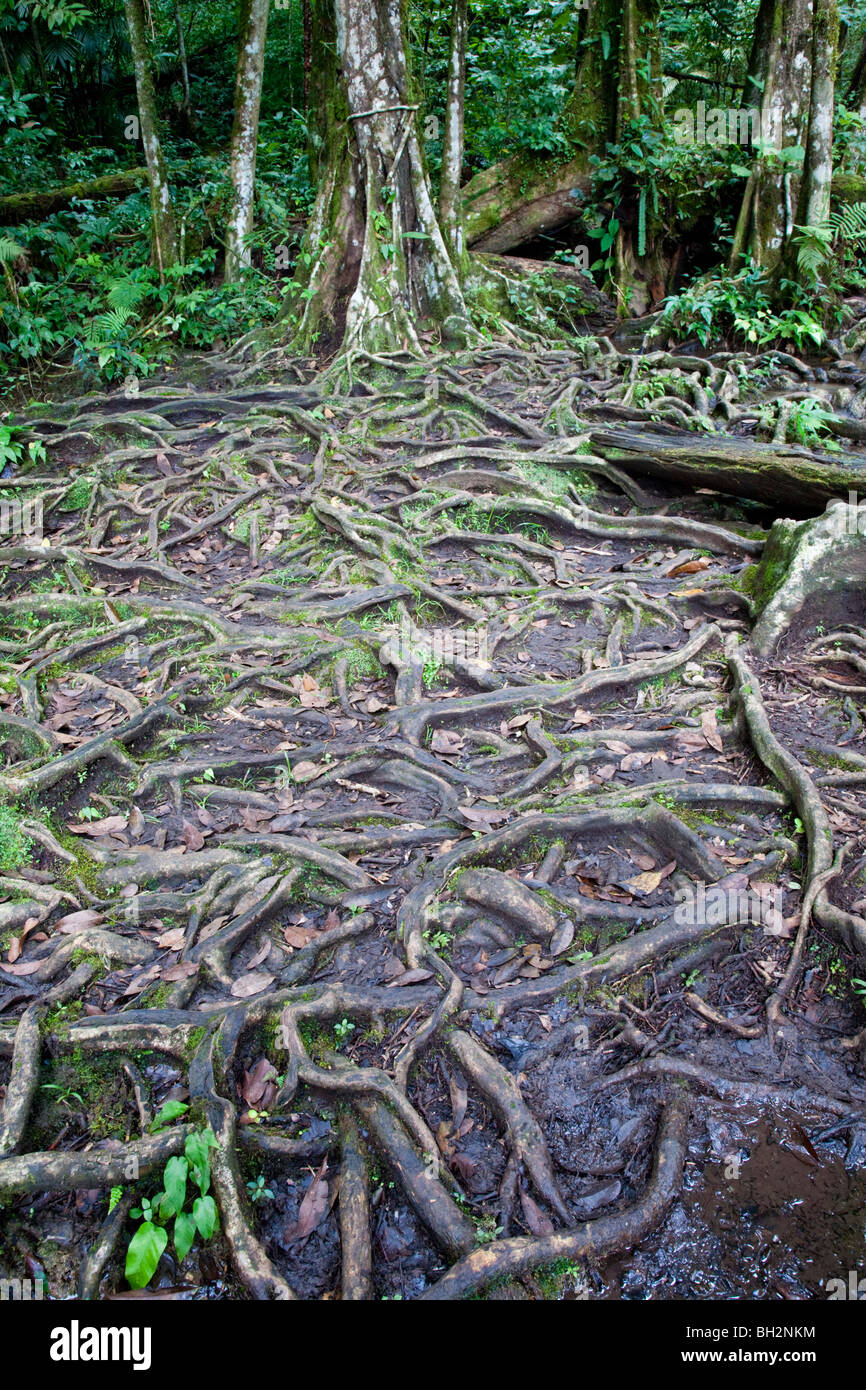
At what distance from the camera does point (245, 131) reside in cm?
1003

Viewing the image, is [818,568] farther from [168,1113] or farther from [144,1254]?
[144,1254]

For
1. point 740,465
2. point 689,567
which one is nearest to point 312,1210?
point 689,567

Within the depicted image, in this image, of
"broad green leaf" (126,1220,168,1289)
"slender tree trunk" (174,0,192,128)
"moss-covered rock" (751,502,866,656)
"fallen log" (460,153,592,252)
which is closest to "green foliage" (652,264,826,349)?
"fallen log" (460,153,592,252)

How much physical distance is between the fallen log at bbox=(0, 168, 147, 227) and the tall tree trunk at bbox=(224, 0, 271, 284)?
8.01 ft

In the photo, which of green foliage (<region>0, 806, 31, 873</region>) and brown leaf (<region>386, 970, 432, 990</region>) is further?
green foliage (<region>0, 806, 31, 873</region>)

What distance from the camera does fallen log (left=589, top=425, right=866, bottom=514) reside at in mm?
5719

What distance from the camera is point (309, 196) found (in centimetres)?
1205

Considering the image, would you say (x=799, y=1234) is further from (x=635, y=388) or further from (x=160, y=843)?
(x=635, y=388)

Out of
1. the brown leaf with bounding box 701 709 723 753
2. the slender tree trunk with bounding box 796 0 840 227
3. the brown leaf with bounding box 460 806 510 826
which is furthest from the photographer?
the slender tree trunk with bounding box 796 0 840 227

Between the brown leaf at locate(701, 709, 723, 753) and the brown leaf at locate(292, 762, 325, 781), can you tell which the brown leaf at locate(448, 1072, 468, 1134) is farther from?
the brown leaf at locate(701, 709, 723, 753)

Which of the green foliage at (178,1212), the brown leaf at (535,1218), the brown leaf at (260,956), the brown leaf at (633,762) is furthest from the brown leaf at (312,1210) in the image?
the brown leaf at (633,762)

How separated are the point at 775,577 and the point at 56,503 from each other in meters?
5.32

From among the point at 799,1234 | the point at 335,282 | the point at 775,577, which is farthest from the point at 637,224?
the point at 799,1234

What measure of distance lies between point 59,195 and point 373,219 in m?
5.19
